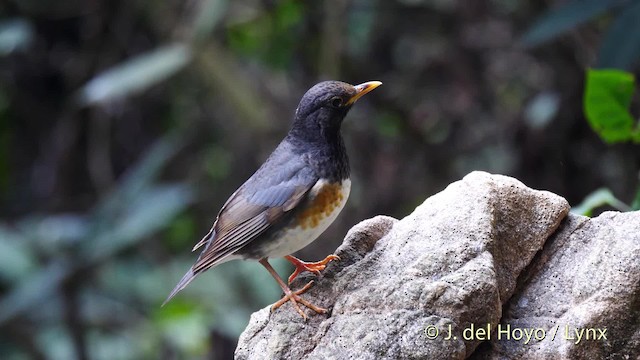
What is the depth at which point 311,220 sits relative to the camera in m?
3.18

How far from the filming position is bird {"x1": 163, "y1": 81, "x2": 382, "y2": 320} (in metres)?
3.17

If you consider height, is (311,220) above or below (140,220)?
below

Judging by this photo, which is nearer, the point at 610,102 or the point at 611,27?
the point at 610,102

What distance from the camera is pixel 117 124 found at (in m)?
8.28

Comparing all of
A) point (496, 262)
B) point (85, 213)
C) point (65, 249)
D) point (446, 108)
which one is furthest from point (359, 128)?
point (496, 262)

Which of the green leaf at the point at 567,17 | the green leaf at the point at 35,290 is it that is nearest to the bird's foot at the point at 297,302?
the green leaf at the point at 567,17

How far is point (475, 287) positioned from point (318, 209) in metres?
0.78

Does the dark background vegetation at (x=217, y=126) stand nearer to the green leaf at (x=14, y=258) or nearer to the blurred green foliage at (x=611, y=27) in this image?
the green leaf at (x=14, y=258)

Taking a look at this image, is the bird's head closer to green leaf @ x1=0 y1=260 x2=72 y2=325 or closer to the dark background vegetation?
the dark background vegetation

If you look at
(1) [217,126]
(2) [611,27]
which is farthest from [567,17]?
(1) [217,126]

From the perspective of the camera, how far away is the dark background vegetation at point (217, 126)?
5910mm

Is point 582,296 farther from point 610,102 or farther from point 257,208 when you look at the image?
point 610,102

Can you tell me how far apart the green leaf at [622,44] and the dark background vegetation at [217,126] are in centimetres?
104

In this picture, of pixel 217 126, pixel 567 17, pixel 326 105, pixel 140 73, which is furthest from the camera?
pixel 217 126
